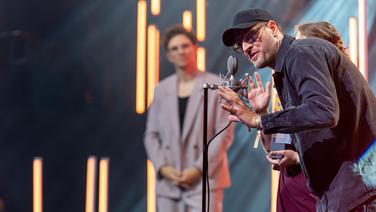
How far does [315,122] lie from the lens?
197 centimetres

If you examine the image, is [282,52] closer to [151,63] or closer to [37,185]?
[151,63]

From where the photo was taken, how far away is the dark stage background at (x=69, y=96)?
18.3ft

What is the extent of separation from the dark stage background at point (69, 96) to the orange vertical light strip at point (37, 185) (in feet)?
0.21

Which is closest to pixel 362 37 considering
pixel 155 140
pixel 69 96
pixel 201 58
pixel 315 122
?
pixel 201 58

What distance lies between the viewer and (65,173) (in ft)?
18.7

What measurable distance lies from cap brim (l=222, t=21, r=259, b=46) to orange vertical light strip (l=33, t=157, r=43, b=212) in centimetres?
369

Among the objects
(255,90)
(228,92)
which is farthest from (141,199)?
(228,92)

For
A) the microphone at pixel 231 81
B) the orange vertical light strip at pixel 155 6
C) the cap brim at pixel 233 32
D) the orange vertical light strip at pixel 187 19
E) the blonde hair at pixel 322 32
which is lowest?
the microphone at pixel 231 81

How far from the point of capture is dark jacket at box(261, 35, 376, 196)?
6.45 feet

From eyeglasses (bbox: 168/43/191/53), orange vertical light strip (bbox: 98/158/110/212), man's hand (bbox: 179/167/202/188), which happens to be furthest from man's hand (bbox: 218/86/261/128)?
orange vertical light strip (bbox: 98/158/110/212)

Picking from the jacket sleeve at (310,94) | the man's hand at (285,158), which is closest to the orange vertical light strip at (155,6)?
the man's hand at (285,158)

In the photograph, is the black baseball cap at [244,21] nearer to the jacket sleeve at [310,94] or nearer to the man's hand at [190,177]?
the jacket sleeve at [310,94]

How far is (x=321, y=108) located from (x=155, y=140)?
250 centimetres

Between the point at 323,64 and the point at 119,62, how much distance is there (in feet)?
12.4
